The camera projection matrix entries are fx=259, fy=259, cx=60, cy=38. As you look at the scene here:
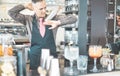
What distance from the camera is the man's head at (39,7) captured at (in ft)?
8.63

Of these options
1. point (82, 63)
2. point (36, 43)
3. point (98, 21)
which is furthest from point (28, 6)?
point (98, 21)

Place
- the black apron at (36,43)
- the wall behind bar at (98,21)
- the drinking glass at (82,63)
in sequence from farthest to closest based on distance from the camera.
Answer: the wall behind bar at (98,21)
the black apron at (36,43)
the drinking glass at (82,63)

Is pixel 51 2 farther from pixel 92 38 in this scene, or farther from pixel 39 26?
pixel 92 38

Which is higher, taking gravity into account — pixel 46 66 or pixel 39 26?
pixel 39 26

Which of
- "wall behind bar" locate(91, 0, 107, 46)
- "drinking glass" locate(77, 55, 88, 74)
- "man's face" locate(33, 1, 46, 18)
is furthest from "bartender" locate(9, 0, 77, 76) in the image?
"wall behind bar" locate(91, 0, 107, 46)

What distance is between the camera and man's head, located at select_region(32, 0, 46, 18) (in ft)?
8.63

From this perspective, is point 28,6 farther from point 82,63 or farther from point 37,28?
point 82,63

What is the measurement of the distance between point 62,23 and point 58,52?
1.04 ft

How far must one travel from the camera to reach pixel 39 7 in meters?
2.65

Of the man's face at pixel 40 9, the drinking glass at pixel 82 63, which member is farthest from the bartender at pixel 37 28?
the drinking glass at pixel 82 63

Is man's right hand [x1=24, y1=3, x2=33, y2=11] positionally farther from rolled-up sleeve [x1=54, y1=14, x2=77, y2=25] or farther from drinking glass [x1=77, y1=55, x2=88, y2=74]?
drinking glass [x1=77, y1=55, x2=88, y2=74]

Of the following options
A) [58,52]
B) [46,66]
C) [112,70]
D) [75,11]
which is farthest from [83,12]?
[46,66]

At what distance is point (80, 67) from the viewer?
101 inches

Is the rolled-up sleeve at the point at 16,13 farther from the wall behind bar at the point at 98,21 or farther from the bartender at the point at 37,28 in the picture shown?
the wall behind bar at the point at 98,21
